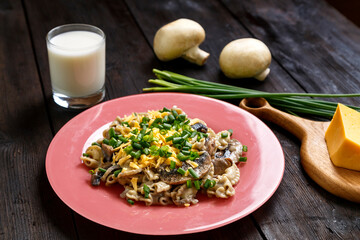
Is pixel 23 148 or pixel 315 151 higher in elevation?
pixel 315 151

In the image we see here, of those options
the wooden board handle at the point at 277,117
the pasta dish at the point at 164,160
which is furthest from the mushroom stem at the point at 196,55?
the pasta dish at the point at 164,160

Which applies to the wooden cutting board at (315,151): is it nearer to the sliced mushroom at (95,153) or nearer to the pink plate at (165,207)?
the pink plate at (165,207)

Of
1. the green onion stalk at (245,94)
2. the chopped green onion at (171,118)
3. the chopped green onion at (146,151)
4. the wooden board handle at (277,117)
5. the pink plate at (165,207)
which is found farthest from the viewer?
the green onion stalk at (245,94)

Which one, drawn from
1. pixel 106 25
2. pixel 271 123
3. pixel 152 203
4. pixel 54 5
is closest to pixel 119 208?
pixel 152 203

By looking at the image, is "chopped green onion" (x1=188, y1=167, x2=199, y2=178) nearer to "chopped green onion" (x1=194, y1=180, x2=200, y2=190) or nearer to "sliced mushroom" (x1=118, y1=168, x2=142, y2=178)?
"chopped green onion" (x1=194, y1=180, x2=200, y2=190)

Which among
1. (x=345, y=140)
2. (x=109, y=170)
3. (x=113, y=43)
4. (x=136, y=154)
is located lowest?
(x=113, y=43)

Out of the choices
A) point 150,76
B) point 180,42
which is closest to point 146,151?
point 150,76

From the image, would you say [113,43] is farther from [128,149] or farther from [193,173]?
[193,173]
